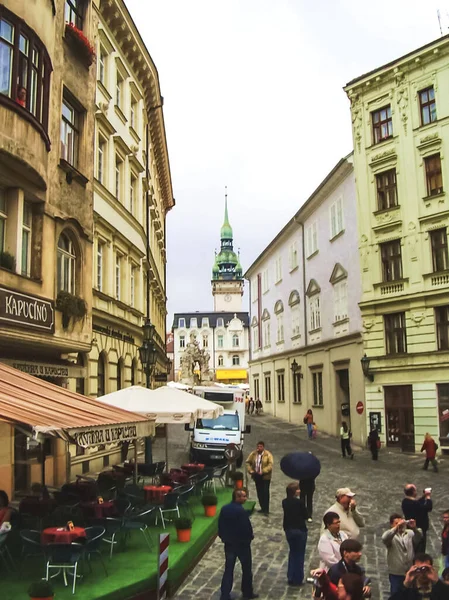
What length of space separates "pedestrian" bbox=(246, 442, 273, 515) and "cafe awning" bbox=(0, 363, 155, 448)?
11.4 ft

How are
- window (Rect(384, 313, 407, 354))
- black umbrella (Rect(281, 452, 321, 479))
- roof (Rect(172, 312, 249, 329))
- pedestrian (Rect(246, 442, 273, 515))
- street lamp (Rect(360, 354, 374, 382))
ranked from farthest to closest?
roof (Rect(172, 312, 249, 329)) < street lamp (Rect(360, 354, 374, 382)) < window (Rect(384, 313, 407, 354)) < pedestrian (Rect(246, 442, 273, 515)) < black umbrella (Rect(281, 452, 321, 479))

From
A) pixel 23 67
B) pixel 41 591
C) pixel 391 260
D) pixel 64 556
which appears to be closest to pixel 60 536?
pixel 64 556

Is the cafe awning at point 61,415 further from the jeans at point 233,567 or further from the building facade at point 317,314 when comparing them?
the building facade at point 317,314

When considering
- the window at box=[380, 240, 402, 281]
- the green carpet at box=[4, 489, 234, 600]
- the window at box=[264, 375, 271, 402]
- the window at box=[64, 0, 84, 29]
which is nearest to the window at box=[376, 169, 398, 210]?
the window at box=[380, 240, 402, 281]

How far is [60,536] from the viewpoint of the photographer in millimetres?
9344

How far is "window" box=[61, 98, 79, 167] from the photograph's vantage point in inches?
709

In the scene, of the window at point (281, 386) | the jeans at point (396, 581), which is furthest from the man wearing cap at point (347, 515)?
the window at point (281, 386)

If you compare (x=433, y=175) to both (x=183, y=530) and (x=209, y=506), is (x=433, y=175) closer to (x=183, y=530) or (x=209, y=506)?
(x=209, y=506)

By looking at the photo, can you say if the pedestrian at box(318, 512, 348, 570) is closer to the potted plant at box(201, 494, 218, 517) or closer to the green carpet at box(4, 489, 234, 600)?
the green carpet at box(4, 489, 234, 600)

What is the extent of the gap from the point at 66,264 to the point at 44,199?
2.61m

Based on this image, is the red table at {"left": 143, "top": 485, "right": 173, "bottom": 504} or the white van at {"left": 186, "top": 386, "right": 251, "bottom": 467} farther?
the white van at {"left": 186, "top": 386, "right": 251, "bottom": 467}

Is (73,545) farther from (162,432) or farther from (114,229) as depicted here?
(162,432)

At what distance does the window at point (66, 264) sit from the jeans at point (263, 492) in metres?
7.38

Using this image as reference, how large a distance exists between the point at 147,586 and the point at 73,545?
132 centimetres
